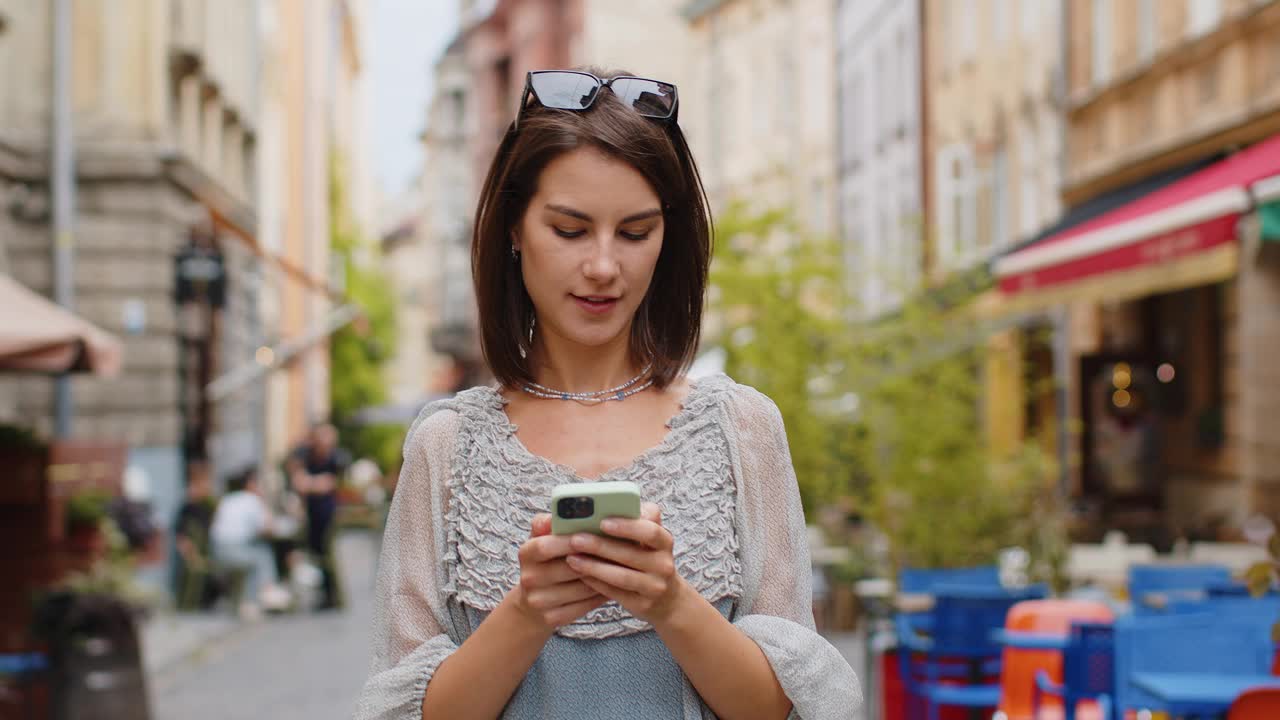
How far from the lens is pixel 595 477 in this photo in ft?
6.99

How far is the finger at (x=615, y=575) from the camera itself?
71.9 inches

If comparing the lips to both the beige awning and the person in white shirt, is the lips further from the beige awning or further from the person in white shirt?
the person in white shirt

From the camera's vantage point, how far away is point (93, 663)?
9.26 meters

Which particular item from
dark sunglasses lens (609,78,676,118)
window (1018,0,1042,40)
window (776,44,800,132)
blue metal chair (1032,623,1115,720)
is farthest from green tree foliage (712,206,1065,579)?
window (776,44,800,132)

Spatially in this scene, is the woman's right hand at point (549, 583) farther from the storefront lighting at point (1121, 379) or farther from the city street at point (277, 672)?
the storefront lighting at point (1121, 379)

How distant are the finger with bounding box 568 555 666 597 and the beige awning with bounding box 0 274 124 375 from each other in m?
7.91

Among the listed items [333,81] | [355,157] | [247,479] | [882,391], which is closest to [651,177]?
[882,391]

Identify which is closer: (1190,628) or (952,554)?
(1190,628)

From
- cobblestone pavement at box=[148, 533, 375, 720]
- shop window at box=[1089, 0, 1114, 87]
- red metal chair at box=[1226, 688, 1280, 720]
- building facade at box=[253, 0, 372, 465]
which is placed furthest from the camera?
building facade at box=[253, 0, 372, 465]

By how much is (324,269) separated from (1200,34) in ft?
122

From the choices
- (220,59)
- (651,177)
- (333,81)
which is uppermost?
(333,81)

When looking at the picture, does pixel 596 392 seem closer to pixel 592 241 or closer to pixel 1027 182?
pixel 592 241

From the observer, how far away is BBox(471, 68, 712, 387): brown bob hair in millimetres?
2141

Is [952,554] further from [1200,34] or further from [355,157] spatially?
[355,157]
